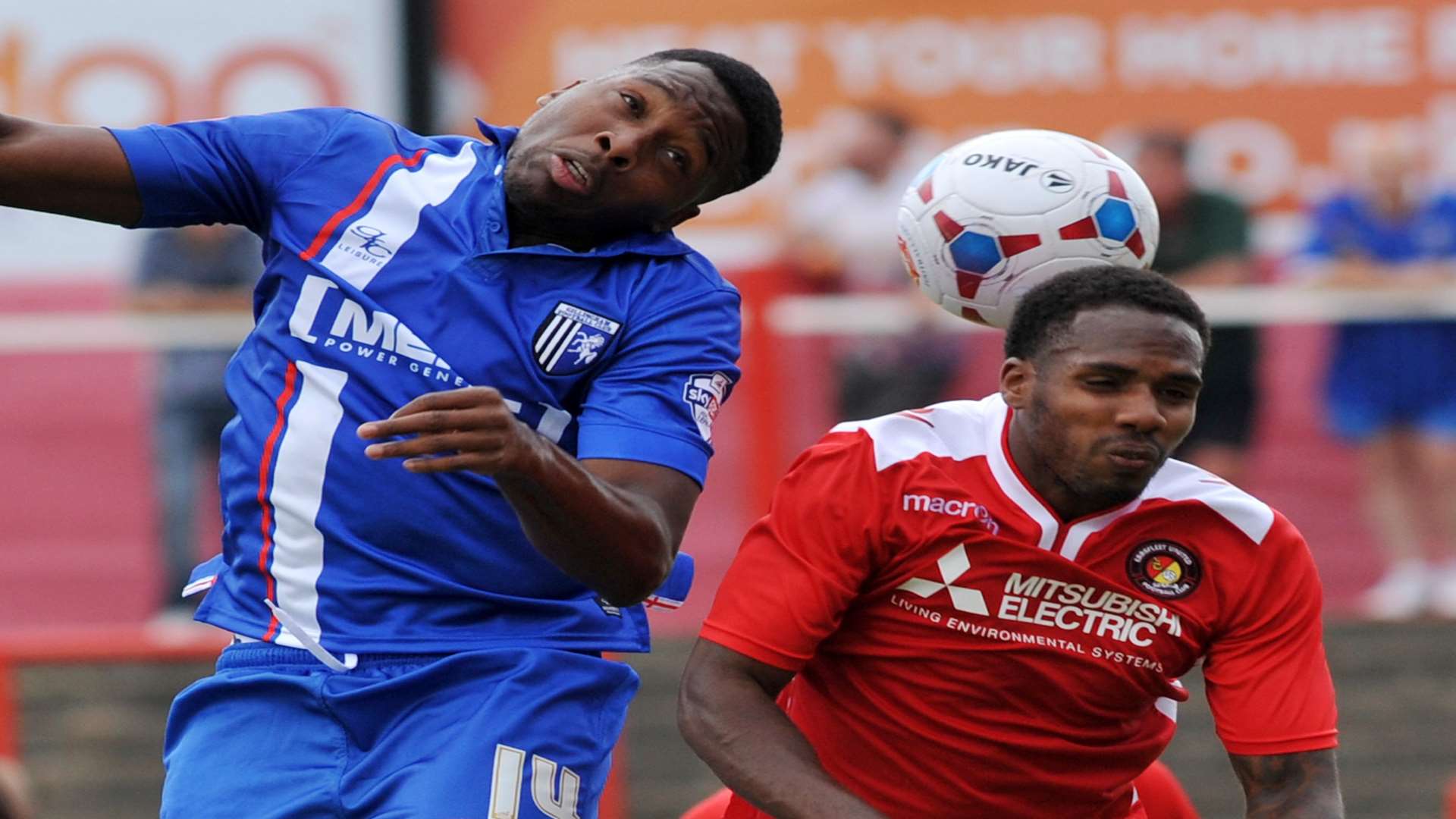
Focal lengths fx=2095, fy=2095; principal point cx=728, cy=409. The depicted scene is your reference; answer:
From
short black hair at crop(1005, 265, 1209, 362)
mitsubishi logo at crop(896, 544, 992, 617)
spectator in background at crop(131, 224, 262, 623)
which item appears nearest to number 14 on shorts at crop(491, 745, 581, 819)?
mitsubishi logo at crop(896, 544, 992, 617)

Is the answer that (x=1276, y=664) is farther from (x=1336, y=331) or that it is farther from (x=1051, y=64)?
(x=1051, y=64)

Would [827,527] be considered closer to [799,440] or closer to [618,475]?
[618,475]

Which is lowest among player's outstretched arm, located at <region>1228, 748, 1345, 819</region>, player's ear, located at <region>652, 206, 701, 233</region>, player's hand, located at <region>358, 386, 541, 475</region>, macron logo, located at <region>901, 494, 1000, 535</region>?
player's outstretched arm, located at <region>1228, 748, 1345, 819</region>

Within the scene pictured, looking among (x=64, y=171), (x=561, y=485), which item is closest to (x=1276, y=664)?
(x=561, y=485)

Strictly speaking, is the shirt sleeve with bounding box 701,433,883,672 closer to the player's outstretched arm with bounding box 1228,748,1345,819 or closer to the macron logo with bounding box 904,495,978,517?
the macron logo with bounding box 904,495,978,517

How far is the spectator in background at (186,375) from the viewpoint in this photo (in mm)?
8609

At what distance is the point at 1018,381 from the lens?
3.90m

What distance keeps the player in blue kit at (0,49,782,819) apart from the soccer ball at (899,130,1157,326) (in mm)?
705

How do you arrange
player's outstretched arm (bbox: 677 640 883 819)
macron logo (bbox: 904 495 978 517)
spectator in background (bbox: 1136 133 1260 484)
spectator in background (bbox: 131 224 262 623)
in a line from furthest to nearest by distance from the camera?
spectator in background (bbox: 131 224 262 623) < spectator in background (bbox: 1136 133 1260 484) < macron logo (bbox: 904 495 978 517) < player's outstretched arm (bbox: 677 640 883 819)

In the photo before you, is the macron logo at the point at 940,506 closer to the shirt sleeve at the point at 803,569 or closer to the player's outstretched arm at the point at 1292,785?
the shirt sleeve at the point at 803,569

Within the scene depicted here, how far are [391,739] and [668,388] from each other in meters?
0.73

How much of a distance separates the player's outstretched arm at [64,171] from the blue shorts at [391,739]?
0.78m

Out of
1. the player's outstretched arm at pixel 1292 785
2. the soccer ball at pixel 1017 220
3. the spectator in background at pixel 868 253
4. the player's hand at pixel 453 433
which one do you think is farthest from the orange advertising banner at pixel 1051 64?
the player's hand at pixel 453 433

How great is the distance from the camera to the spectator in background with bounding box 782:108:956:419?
834cm
